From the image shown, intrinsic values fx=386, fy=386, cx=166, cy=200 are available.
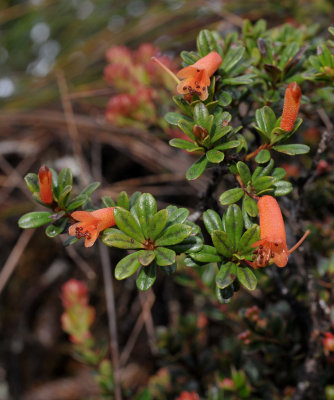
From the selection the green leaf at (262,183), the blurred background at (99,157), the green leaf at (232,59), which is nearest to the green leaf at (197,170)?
the green leaf at (262,183)

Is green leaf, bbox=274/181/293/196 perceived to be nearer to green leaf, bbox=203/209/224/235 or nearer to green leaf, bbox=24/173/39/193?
green leaf, bbox=203/209/224/235

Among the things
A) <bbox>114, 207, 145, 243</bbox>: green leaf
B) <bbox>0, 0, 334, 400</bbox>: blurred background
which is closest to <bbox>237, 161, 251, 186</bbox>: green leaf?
<bbox>114, 207, 145, 243</bbox>: green leaf

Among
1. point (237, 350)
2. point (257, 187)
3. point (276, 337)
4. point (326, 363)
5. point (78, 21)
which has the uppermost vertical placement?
point (257, 187)

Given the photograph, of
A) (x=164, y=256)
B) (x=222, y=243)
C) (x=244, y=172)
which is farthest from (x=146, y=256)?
(x=244, y=172)

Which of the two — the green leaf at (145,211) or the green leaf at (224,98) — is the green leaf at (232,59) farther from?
the green leaf at (145,211)

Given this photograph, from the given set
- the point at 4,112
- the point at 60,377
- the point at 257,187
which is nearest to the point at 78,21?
the point at 4,112

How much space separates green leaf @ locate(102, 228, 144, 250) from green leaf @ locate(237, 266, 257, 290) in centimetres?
18

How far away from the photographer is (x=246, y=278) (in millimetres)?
672

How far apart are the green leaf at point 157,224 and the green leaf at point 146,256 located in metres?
0.03

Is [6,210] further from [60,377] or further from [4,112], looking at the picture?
[60,377]

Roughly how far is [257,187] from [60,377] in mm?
1967

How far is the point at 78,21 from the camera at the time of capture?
2980mm

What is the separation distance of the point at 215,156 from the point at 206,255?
184mm

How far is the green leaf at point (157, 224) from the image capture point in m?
0.67
